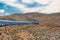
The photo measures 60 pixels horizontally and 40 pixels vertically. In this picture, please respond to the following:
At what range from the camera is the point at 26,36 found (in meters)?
33.1

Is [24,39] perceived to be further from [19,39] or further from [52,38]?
[52,38]

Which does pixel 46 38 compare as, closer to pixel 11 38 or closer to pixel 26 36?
pixel 26 36

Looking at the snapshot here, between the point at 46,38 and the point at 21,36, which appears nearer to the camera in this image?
the point at 21,36

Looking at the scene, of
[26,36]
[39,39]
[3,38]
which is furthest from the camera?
[39,39]

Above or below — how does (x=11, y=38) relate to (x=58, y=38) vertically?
above

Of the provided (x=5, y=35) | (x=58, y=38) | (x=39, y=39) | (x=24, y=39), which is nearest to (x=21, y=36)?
(x=24, y=39)

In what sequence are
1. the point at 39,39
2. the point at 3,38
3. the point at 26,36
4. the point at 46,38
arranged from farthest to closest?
the point at 46,38, the point at 39,39, the point at 26,36, the point at 3,38

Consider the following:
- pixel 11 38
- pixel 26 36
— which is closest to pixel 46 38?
pixel 26 36

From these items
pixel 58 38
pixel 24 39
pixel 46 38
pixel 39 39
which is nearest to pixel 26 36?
pixel 24 39

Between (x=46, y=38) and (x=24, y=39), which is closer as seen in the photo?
(x=24, y=39)

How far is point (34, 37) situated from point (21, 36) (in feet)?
12.2

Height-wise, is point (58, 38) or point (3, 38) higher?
point (3, 38)

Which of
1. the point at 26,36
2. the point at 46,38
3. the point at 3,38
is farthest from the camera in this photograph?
the point at 46,38

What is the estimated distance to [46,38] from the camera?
127 ft
